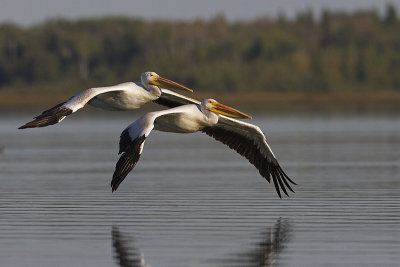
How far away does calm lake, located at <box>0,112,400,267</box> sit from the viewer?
37.9ft

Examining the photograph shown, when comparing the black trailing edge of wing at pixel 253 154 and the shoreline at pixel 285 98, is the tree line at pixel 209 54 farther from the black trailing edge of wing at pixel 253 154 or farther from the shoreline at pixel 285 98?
the black trailing edge of wing at pixel 253 154

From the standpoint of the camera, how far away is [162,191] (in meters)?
17.5

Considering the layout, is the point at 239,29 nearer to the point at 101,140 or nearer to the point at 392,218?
the point at 101,140

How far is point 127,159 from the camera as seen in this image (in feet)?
39.9

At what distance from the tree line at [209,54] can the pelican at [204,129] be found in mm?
55871

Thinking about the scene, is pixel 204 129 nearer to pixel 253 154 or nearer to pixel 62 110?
pixel 253 154

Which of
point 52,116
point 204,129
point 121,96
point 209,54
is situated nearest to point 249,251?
point 52,116

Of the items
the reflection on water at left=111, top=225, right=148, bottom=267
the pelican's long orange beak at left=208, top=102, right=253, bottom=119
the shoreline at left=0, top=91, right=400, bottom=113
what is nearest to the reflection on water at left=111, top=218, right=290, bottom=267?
the reflection on water at left=111, top=225, right=148, bottom=267

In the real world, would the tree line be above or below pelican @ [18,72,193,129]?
below

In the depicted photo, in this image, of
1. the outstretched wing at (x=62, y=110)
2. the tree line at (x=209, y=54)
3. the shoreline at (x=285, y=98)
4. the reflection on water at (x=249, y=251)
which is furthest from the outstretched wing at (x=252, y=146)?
the tree line at (x=209, y=54)

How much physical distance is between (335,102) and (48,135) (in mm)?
37466

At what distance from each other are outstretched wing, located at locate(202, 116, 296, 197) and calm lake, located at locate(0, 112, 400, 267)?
474 mm

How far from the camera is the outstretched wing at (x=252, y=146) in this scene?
14.8 m

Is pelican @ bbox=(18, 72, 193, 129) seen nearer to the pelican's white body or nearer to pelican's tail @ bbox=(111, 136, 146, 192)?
the pelican's white body
